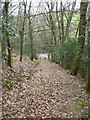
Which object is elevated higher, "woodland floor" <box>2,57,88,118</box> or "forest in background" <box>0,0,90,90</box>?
"forest in background" <box>0,0,90,90</box>

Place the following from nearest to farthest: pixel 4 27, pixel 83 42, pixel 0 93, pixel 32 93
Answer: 1. pixel 4 27
2. pixel 0 93
3. pixel 32 93
4. pixel 83 42

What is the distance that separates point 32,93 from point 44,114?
169 cm

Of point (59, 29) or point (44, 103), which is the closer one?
point (44, 103)

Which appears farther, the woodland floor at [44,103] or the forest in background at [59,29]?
the forest in background at [59,29]

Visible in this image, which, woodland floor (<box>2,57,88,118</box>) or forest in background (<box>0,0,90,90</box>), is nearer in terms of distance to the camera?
woodland floor (<box>2,57,88,118</box>)

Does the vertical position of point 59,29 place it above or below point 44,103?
above

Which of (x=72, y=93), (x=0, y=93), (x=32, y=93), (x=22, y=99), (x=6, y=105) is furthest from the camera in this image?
(x=72, y=93)

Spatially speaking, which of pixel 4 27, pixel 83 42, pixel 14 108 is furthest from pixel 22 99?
pixel 83 42

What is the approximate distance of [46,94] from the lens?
19.5ft

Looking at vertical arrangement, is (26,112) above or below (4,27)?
below

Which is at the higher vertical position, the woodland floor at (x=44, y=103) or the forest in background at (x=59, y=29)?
the forest in background at (x=59, y=29)

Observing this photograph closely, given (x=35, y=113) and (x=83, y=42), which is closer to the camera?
(x=35, y=113)

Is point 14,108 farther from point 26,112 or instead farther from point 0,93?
point 0,93

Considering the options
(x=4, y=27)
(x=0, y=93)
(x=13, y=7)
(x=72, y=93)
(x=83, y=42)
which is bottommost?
(x=72, y=93)
